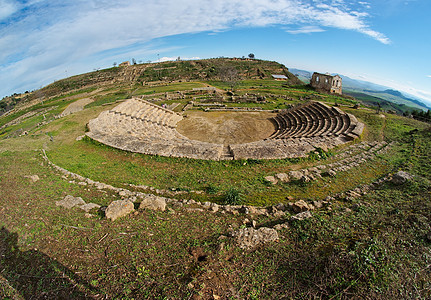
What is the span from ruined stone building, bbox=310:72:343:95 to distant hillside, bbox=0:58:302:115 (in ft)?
56.1

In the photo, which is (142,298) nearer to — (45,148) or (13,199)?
(13,199)

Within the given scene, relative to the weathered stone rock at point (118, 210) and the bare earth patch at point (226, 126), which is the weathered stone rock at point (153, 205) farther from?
the bare earth patch at point (226, 126)

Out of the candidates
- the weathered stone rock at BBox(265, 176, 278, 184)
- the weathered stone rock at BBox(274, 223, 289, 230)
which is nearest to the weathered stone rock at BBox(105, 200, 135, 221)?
the weathered stone rock at BBox(274, 223, 289, 230)

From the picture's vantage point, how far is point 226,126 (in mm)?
21750

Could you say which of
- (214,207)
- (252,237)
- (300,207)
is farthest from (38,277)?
(300,207)

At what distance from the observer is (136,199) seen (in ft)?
26.9

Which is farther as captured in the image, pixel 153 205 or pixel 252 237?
pixel 153 205

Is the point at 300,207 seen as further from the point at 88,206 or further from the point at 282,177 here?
the point at 88,206

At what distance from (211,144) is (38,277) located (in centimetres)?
1143

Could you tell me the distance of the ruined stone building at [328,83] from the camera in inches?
1669

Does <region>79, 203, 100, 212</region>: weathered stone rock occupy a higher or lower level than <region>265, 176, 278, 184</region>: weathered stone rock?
lower

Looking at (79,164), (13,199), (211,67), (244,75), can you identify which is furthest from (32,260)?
(211,67)

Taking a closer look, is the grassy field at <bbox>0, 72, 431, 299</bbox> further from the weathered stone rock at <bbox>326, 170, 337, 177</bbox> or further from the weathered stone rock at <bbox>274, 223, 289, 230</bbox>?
the weathered stone rock at <bbox>326, 170, 337, 177</bbox>

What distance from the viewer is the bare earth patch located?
19138 millimetres
